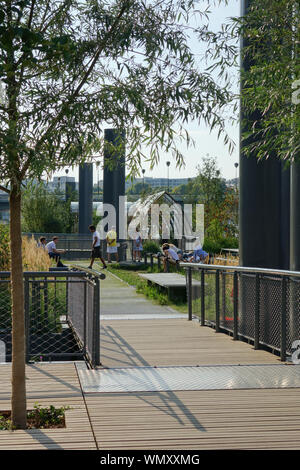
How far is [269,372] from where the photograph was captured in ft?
23.0

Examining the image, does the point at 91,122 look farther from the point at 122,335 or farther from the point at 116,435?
the point at 122,335

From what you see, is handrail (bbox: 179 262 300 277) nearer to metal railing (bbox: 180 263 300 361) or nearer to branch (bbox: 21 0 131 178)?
metal railing (bbox: 180 263 300 361)

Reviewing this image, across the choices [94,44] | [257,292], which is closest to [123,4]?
[94,44]

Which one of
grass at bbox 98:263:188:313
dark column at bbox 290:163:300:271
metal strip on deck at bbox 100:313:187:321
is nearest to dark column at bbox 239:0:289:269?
dark column at bbox 290:163:300:271

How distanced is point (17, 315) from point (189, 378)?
200 cm

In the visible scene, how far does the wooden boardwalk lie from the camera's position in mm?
4609

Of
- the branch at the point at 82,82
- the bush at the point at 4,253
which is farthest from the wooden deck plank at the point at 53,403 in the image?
the bush at the point at 4,253

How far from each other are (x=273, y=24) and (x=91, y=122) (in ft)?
9.64

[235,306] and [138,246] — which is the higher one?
[235,306]

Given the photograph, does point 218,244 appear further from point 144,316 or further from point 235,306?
point 235,306

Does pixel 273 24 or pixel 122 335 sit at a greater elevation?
pixel 273 24

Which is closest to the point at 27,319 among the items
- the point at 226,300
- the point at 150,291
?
the point at 226,300

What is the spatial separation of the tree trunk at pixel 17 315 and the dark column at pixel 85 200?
34688 mm

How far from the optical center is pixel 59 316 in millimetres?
11414
